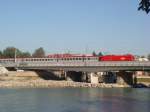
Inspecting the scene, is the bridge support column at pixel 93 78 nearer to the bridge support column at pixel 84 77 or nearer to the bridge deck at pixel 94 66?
the bridge support column at pixel 84 77

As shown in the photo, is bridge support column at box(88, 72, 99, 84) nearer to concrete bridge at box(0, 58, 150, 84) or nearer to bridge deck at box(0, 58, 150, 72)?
concrete bridge at box(0, 58, 150, 84)

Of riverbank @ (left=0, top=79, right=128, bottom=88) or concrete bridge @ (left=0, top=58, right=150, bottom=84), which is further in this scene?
riverbank @ (left=0, top=79, right=128, bottom=88)

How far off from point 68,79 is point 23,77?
525 inches

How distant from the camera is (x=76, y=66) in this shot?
118 metres

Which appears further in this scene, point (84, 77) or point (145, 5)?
point (84, 77)

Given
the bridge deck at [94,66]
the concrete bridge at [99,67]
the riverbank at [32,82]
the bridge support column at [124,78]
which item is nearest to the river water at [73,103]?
the bridge deck at [94,66]

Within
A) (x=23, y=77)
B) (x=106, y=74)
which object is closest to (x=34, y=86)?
(x=23, y=77)

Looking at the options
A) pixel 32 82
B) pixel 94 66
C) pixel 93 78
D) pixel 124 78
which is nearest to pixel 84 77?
pixel 93 78

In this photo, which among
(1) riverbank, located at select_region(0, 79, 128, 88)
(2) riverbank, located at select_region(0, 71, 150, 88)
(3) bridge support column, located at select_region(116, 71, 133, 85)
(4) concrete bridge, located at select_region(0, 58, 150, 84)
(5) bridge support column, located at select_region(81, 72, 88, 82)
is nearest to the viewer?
(4) concrete bridge, located at select_region(0, 58, 150, 84)

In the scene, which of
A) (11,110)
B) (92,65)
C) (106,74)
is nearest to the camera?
(11,110)

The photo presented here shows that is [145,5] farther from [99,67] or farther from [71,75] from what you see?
[71,75]

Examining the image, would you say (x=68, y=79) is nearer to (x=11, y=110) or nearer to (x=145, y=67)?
(x=145, y=67)

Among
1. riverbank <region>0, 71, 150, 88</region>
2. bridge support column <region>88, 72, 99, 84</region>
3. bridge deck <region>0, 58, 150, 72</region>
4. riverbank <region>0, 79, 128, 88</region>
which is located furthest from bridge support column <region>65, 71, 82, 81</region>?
riverbank <region>0, 79, 128, 88</region>

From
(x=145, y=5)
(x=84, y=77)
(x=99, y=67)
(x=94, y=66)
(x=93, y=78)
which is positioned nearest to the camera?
(x=145, y=5)
